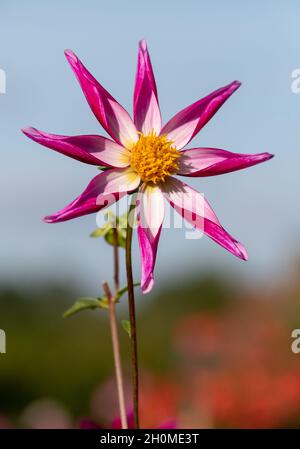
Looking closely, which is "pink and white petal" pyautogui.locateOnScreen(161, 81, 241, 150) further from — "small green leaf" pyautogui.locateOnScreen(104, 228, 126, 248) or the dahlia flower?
"small green leaf" pyautogui.locateOnScreen(104, 228, 126, 248)

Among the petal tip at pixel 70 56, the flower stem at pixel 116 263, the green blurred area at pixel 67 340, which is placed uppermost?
the petal tip at pixel 70 56

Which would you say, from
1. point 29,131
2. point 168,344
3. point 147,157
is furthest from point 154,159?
point 168,344

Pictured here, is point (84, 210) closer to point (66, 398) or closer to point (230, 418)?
point (230, 418)

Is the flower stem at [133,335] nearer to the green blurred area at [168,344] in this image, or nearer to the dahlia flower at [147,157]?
the dahlia flower at [147,157]

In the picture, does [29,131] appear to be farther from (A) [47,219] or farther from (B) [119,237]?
(B) [119,237]

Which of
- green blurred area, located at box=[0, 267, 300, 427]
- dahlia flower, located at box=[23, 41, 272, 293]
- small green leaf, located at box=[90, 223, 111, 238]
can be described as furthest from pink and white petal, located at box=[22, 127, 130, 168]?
green blurred area, located at box=[0, 267, 300, 427]

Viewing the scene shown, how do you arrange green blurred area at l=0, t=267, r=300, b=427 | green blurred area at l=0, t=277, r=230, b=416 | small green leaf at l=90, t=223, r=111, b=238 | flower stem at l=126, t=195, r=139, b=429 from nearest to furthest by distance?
flower stem at l=126, t=195, r=139, b=429 < small green leaf at l=90, t=223, r=111, b=238 < green blurred area at l=0, t=267, r=300, b=427 < green blurred area at l=0, t=277, r=230, b=416

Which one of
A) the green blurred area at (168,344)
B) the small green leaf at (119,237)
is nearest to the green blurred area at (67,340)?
the green blurred area at (168,344)
